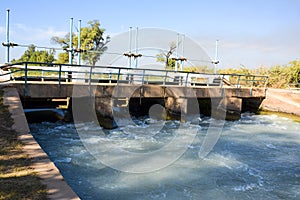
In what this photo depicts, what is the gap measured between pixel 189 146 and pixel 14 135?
507cm

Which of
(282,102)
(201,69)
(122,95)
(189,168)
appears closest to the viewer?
(189,168)

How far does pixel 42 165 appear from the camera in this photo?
4.60m

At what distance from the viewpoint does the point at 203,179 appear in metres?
6.24

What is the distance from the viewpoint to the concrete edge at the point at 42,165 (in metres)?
3.72

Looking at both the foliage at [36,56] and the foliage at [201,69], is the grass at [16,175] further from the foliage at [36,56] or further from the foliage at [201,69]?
the foliage at [36,56]

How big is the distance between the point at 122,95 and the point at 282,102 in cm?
1064

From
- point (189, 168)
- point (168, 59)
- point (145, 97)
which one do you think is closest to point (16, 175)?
point (189, 168)

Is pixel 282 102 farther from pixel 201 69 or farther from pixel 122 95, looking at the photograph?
pixel 201 69

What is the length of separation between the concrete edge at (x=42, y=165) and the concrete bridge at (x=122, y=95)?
235 cm

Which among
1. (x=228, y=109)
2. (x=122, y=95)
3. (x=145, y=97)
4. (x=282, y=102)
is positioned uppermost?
(x=122, y=95)

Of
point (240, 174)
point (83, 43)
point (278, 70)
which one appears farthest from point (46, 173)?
point (83, 43)

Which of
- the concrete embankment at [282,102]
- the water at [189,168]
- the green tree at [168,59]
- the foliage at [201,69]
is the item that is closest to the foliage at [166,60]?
the green tree at [168,59]

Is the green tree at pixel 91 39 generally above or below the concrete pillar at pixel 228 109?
above

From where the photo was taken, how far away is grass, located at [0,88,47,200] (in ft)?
11.9
